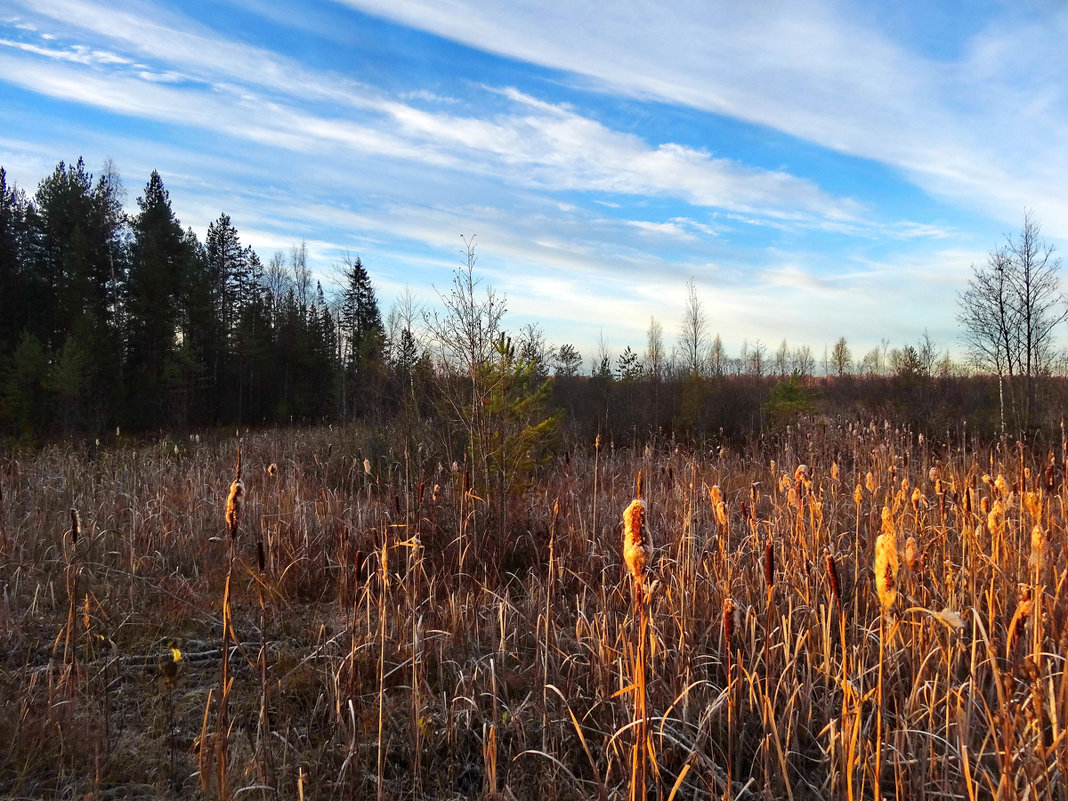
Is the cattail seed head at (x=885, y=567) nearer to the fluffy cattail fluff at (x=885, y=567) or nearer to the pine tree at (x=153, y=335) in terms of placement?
the fluffy cattail fluff at (x=885, y=567)

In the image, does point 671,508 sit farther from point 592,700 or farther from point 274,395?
point 274,395

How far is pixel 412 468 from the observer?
7930mm

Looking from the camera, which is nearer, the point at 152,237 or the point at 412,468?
the point at 412,468

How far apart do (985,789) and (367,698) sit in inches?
87.9

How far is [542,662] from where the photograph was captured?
9.01ft

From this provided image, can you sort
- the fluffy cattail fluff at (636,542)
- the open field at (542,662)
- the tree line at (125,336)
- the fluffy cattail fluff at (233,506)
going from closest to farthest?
the fluffy cattail fluff at (636,542) → the fluffy cattail fluff at (233,506) → the open field at (542,662) → the tree line at (125,336)

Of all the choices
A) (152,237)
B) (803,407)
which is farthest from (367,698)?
(152,237)

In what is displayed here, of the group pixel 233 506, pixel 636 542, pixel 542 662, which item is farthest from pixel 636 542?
pixel 542 662

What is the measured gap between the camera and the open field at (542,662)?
182 centimetres

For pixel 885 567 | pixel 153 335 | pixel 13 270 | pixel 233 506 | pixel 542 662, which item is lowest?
pixel 542 662

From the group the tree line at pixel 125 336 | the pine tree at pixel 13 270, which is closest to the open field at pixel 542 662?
the tree line at pixel 125 336

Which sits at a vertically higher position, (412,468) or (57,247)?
(57,247)

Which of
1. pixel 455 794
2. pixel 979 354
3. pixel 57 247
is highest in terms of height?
pixel 57 247

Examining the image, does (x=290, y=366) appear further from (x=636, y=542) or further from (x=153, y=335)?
(x=636, y=542)
